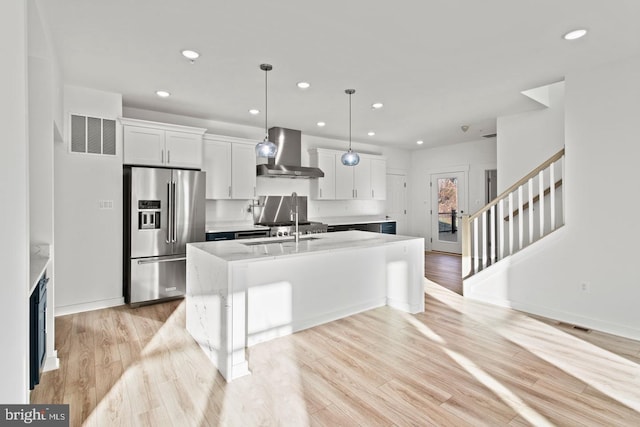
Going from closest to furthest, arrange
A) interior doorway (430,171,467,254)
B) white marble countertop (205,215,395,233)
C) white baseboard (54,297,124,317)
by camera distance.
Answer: white baseboard (54,297,124,317)
white marble countertop (205,215,395,233)
interior doorway (430,171,467,254)

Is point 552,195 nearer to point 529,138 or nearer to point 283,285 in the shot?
point 529,138

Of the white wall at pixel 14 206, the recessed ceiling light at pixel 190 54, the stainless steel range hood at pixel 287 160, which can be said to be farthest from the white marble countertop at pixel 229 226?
the white wall at pixel 14 206

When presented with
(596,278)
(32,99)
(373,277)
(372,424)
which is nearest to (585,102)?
(596,278)

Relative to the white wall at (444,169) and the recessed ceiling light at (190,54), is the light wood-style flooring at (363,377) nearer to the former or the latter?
the recessed ceiling light at (190,54)

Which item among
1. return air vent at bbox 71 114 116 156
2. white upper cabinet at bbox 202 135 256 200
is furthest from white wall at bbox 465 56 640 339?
return air vent at bbox 71 114 116 156

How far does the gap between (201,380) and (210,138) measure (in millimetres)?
3614

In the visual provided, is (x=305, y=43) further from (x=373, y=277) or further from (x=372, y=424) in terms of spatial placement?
(x=372, y=424)

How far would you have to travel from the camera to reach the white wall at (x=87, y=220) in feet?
12.7

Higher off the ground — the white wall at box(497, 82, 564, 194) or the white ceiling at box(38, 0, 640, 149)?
the white ceiling at box(38, 0, 640, 149)

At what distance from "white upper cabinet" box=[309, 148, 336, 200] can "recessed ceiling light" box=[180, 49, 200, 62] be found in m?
3.44

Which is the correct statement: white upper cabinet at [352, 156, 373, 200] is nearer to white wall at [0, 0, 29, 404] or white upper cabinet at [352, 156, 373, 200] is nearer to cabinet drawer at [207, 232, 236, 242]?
cabinet drawer at [207, 232, 236, 242]

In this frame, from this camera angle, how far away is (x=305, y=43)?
9.54 feet

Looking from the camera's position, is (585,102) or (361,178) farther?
(361,178)

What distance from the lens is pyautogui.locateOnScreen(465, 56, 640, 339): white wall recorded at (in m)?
3.20
